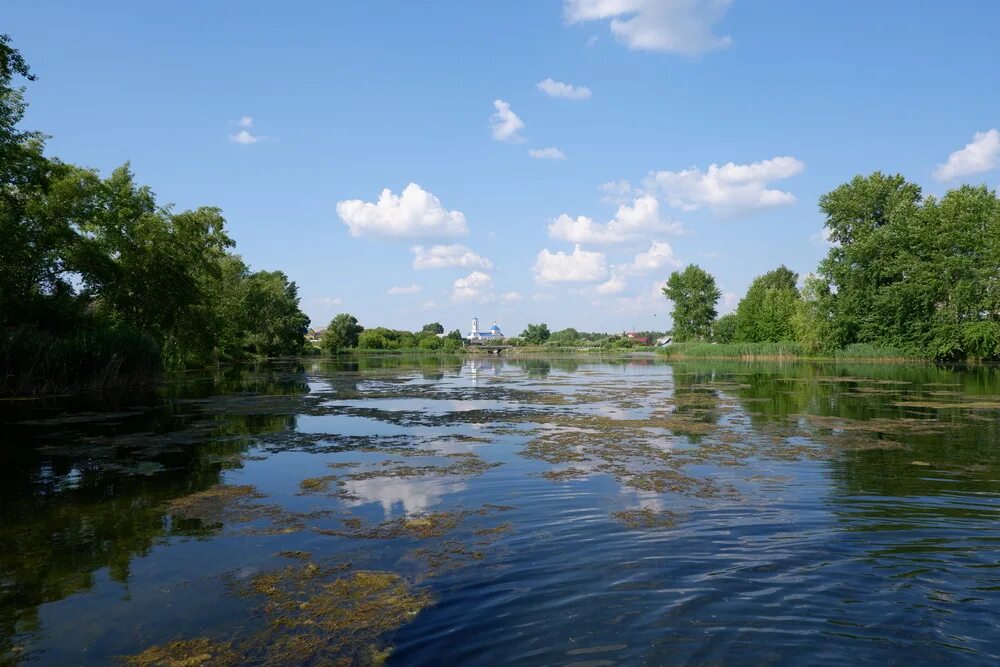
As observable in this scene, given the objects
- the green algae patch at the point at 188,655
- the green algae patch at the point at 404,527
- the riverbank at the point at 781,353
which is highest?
the riverbank at the point at 781,353

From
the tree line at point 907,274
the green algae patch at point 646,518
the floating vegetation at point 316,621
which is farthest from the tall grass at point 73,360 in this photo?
the tree line at point 907,274

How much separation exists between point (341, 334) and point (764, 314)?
85.3 m

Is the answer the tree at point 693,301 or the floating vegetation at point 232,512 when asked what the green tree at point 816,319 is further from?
the floating vegetation at point 232,512

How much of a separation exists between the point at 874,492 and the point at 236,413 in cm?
1948

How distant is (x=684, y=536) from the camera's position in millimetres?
7117

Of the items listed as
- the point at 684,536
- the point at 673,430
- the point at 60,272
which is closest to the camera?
the point at 684,536

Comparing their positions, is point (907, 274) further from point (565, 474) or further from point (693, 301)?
point (565, 474)

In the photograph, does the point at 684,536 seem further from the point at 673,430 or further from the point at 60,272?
the point at 60,272

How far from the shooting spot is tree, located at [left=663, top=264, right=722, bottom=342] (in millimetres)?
109188

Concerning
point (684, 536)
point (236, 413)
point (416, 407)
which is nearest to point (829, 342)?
A: point (416, 407)

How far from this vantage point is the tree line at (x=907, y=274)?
52.2m

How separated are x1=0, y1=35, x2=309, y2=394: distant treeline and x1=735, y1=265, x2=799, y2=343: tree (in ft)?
247

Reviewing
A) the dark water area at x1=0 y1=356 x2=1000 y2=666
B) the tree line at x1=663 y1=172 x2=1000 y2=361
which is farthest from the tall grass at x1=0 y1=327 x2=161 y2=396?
the tree line at x1=663 y1=172 x2=1000 y2=361

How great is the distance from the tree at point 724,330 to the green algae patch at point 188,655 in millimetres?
111445
